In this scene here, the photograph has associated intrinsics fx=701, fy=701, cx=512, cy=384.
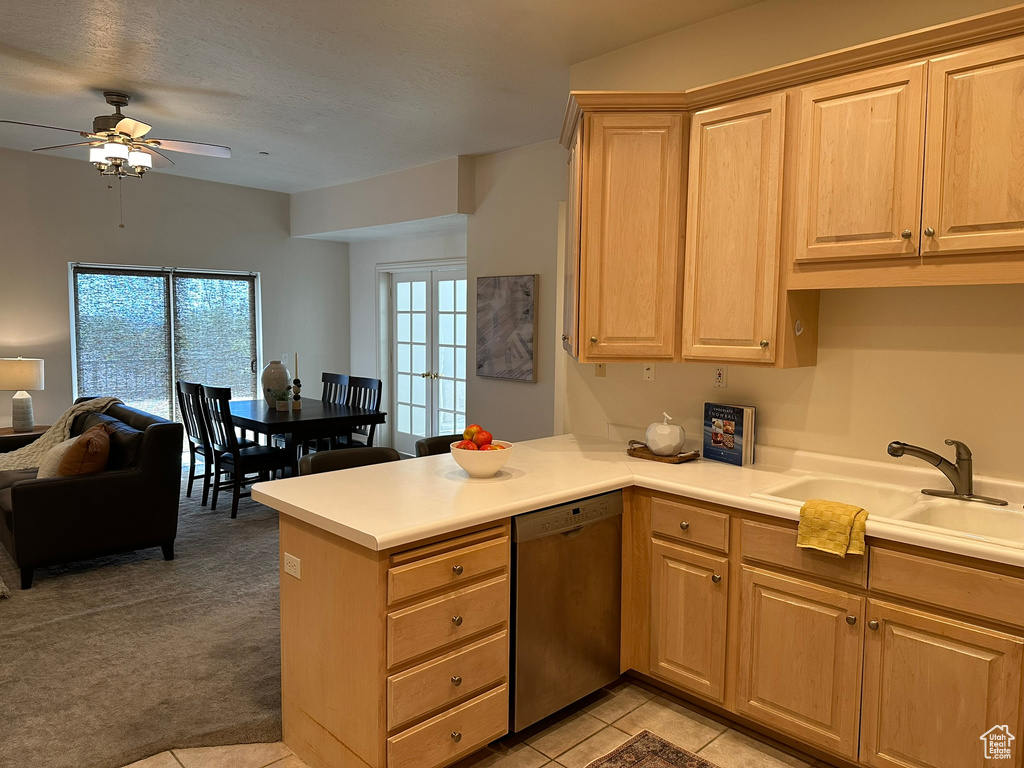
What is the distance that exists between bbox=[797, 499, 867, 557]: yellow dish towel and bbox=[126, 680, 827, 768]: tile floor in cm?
81

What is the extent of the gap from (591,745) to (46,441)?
4.25 m

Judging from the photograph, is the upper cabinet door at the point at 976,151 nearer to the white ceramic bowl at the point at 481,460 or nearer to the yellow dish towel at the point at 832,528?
the yellow dish towel at the point at 832,528

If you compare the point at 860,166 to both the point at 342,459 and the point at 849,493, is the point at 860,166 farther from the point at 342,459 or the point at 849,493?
the point at 342,459

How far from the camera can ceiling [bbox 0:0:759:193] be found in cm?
294

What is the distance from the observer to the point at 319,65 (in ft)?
11.6

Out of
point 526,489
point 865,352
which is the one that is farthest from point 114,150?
point 865,352

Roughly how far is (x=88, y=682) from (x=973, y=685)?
10.3 feet

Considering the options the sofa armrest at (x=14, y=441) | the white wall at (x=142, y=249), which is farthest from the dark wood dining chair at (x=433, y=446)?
the white wall at (x=142, y=249)

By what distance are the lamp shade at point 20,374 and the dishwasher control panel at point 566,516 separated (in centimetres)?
460

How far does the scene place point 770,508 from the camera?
231 centimetres

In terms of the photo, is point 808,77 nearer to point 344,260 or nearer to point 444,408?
point 444,408

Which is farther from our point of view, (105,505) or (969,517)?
(105,505)

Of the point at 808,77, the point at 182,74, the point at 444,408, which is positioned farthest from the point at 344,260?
the point at 808,77

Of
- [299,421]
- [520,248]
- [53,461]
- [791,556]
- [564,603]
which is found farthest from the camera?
[520,248]
